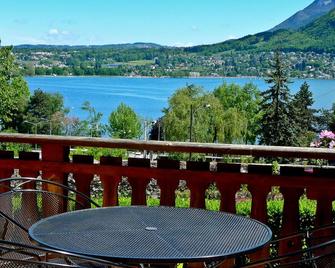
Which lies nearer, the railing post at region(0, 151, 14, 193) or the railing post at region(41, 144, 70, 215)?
the railing post at region(41, 144, 70, 215)

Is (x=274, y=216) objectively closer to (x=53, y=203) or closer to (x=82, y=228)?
(x=53, y=203)

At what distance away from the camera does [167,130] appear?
5650cm

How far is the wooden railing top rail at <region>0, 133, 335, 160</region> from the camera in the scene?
2.98 meters

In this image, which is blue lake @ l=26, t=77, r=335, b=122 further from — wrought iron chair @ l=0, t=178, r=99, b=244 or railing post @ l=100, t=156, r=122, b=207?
wrought iron chair @ l=0, t=178, r=99, b=244

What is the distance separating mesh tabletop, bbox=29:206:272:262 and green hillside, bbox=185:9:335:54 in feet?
319

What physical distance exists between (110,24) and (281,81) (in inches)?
3236

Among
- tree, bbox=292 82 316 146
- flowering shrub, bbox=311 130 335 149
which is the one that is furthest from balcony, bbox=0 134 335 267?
tree, bbox=292 82 316 146

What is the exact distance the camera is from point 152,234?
86.1 inches

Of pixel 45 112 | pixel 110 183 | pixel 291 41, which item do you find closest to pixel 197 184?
pixel 110 183

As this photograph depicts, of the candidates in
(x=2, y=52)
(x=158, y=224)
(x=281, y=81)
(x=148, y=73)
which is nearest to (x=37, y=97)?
(x=2, y=52)

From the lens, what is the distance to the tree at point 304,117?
5503 centimetres

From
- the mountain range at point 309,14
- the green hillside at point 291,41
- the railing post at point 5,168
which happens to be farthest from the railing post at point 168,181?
the mountain range at point 309,14

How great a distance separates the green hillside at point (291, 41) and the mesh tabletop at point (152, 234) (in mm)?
97355

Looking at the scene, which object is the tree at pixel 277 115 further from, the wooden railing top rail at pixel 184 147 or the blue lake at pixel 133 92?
the wooden railing top rail at pixel 184 147
